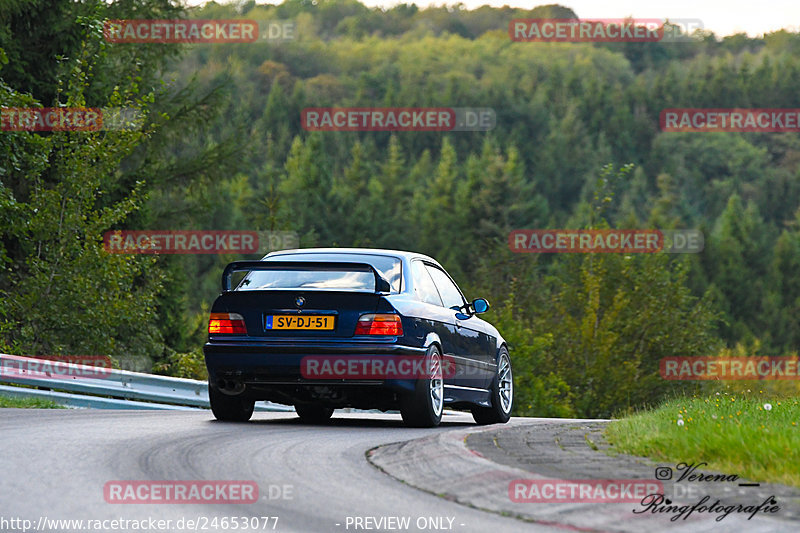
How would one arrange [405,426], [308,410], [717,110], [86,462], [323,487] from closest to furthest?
1. [323,487]
2. [86,462]
3. [405,426]
4. [308,410]
5. [717,110]

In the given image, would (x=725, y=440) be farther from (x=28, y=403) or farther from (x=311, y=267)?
(x=28, y=403)

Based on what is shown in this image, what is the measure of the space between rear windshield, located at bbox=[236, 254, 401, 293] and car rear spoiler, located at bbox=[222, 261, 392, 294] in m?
0.04

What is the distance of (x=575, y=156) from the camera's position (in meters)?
144

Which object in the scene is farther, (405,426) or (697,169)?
(697,169)

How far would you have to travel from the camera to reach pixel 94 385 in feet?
48.4

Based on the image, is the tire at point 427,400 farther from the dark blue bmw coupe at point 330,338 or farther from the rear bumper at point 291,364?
the rear bumper at point 291,364

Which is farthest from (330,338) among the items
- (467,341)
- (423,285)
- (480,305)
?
(480,305)

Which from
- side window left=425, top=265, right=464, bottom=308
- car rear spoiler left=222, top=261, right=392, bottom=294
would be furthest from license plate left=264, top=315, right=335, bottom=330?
side window left=425, top=265, right=464, bottom=308

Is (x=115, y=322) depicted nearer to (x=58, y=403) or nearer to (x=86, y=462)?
(x=58, y=403)

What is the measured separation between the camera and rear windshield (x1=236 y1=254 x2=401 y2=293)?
11398mm

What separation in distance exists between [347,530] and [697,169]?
476ft

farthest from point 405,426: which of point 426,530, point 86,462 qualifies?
point 426,530

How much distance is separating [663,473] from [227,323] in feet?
17.8

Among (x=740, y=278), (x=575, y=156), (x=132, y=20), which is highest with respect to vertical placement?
(x=132, y=20)
